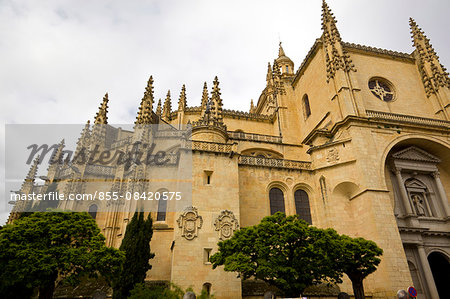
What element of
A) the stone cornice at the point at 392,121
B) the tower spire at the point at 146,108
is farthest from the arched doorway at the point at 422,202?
the tower spire at the point at 146,108

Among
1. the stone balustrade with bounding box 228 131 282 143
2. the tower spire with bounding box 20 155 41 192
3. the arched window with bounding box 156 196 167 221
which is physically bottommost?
the arched window with bounding box 156 196 167 221

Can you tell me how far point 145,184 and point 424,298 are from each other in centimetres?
1837

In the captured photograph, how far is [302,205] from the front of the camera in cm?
1981

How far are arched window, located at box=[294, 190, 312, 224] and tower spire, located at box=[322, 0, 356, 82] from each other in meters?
9.86

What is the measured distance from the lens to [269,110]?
3391 centimetres

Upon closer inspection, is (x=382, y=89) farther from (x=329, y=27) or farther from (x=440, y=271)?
(x=440, y=271)

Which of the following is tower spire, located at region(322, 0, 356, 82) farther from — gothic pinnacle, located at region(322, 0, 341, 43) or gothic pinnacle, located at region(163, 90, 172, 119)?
gothic pinnacle, located at region(163, 90, 172, 119)

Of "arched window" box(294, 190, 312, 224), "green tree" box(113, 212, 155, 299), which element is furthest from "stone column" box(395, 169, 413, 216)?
"green tree" box(113, 212, 155, 299)

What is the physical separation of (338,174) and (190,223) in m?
10.5

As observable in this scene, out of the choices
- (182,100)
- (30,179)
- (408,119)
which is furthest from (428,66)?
(30,179)

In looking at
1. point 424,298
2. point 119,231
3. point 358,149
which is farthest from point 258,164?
point 424,298

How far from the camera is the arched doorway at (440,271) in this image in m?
19.6

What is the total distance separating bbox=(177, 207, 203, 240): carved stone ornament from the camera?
15539 millimetres

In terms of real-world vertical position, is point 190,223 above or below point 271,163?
below
